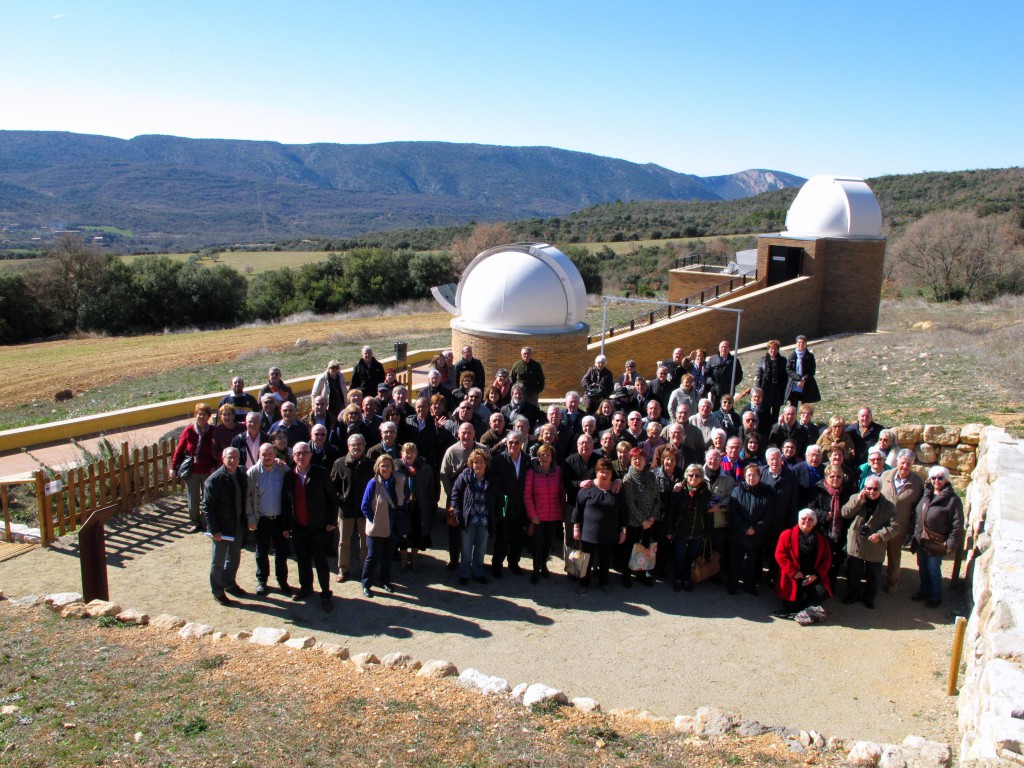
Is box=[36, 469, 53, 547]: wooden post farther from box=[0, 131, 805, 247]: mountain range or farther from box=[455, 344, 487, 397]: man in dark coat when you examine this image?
box=[0, 131, 805, 247]: mountain range

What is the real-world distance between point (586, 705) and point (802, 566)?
2688 millimetres

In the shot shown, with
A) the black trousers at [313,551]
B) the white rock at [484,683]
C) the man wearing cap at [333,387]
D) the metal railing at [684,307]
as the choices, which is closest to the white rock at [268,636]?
the black trousers at [313,551]

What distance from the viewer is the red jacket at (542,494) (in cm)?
725

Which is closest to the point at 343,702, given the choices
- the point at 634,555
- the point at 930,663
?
the point at 634,555

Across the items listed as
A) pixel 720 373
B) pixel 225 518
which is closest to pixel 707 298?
pixel 720 373

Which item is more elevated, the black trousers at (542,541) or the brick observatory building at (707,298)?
the brick observatory building at (707,298)

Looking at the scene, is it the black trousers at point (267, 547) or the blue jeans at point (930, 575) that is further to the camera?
the blue jeans at point (930, 575)

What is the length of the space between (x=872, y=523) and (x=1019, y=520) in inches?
42.4

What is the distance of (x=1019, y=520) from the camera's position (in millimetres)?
6090

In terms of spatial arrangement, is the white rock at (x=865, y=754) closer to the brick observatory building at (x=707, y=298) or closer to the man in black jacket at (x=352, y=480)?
the man in black jacket at (x=352, y=480)

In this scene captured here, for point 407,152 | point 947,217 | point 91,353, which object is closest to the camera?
point 91,353

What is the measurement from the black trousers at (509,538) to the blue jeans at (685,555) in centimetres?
140

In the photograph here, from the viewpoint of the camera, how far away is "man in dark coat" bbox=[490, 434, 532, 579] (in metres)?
7.20

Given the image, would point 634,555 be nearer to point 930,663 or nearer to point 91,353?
point 930,663
